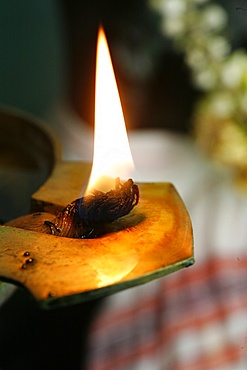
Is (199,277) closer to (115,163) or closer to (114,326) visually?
(114,326)

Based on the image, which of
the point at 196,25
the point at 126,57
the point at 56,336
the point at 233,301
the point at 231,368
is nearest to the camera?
the point at 56,336

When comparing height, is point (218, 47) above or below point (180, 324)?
above

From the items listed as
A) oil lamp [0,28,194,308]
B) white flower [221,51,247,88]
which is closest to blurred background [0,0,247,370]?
white flower [221,51,247,88]

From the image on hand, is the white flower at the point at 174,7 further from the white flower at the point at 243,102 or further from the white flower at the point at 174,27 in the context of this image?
the white flower at the point at 243,102

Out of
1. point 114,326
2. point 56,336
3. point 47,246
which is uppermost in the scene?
point 47,246

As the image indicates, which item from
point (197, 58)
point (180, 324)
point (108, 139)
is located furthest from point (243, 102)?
point (108, 139)

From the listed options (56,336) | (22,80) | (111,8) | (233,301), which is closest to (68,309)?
(56,336)

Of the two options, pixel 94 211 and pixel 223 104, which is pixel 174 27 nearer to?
pixel 223 104
